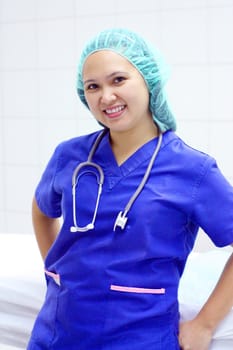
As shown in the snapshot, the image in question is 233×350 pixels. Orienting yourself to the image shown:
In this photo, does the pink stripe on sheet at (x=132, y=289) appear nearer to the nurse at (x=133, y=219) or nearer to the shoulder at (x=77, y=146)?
the nurse at (x=133, y=219)

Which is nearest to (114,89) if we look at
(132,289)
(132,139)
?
(132,139)

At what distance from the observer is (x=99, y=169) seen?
101 cm

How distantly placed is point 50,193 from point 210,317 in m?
0.43

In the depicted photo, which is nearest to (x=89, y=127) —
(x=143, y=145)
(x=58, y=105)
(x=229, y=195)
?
(x=58, y=105)

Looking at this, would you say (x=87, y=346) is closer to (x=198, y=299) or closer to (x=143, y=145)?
(x=198, y=299)

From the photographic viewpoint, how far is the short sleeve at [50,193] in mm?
1102

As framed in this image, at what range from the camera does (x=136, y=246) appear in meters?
0.96

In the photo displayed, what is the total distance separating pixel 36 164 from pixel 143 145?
110cm

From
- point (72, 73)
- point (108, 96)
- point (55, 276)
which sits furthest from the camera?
point (72, 73)

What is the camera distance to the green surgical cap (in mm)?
956

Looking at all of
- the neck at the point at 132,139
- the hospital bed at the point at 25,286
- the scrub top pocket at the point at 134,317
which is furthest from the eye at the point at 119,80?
the hospital bed at the point at 25,286

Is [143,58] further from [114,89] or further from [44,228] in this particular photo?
[44,228]

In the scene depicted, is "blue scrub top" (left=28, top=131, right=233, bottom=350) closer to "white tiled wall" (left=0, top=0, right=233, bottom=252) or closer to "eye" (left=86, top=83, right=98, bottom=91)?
"eye" (left=86, top=83, right=98, bottom=91)

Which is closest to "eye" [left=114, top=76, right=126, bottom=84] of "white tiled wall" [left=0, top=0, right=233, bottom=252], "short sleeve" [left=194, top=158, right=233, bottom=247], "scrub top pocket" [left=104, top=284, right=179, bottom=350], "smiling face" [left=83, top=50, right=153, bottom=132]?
"smiling face" [left=83, top=50, right=153, bottom=132]
